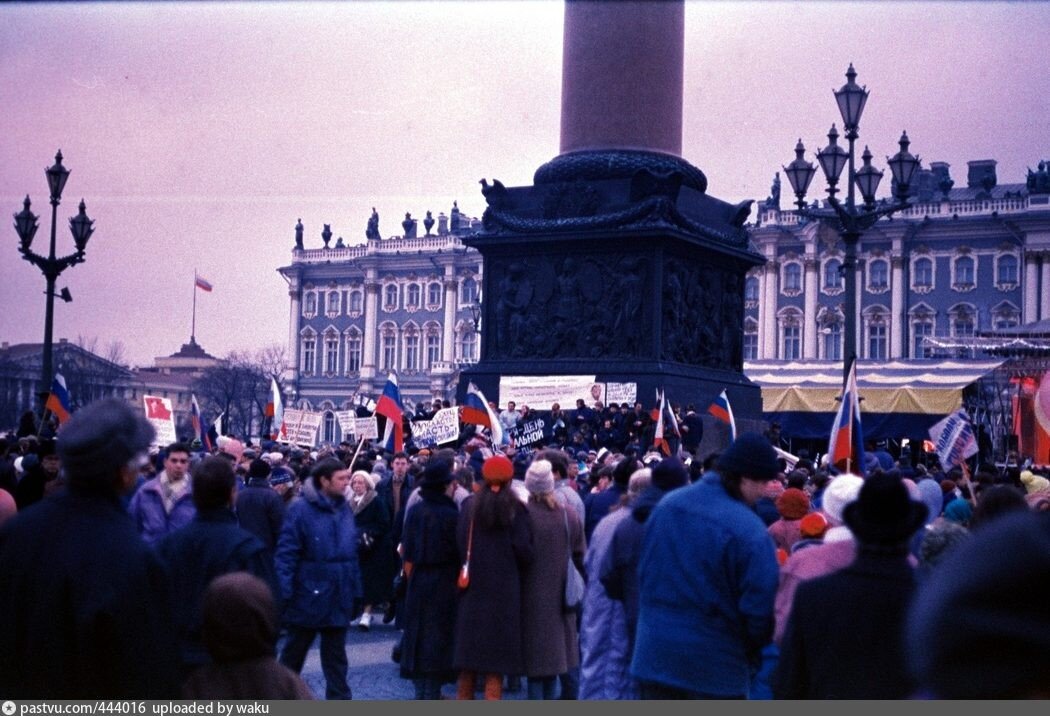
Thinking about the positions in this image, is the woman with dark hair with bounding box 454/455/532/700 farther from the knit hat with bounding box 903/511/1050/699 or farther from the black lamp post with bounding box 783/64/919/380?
the black lamp post with bounding box 783/64/919/380

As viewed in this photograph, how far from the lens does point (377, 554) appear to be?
11.9m

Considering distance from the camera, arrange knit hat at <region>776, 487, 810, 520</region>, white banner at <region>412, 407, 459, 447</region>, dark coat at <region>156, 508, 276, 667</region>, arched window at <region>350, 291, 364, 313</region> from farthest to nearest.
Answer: arched window at <region>350, 291, 364, 313</region> < white banner at <region>412, 407, 459, 447</region> < knit hat at <region>776, 487, 810, 520</region> < dark coat at <region>156, 508, 276, 667</region>

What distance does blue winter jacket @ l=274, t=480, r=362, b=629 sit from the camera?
7586 mm

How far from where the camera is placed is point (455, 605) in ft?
26.2

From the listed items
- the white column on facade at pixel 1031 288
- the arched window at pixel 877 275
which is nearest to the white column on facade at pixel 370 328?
the arched window at pixel 877 275

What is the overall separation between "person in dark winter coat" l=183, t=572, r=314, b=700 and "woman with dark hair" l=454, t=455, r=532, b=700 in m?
4.04

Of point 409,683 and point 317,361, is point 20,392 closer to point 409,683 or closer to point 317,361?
point 317,361

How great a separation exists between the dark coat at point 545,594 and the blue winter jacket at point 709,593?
8.40ft

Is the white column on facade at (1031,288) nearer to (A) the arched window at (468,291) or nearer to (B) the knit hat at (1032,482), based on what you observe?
(A) the arched window at (468,291)

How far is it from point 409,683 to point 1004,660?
7.88 m

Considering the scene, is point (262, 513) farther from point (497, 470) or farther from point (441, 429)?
point (441, 429)

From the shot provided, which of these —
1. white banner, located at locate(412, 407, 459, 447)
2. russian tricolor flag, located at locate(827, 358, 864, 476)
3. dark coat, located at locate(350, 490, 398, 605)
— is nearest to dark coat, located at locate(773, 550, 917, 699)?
russian tricolor flag, located at locate(827, 358, 864, 476)

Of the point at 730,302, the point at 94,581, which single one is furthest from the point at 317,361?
the point at 94,581

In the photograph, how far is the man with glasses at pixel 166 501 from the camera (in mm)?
7312
